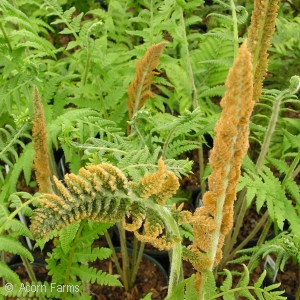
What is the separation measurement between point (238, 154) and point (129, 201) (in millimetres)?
258

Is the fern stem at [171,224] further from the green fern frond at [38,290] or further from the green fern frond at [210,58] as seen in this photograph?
the green fern frond at [210,58]

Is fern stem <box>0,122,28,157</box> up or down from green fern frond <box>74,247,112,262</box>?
up

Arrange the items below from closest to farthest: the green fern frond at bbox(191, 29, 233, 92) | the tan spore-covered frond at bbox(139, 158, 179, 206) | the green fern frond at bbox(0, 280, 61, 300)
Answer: the tan spore-covered frond at bbox(139, 158, 179, 206), the green fern frond at bbox(0, 280, 61, 300), the green fern frond at bbox(191, 29, 233, 92)

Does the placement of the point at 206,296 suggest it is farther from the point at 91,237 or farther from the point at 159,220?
the point at 91,237

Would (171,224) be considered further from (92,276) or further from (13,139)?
(13,139)

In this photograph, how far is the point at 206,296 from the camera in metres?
Result: 1.26

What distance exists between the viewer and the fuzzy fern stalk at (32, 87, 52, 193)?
127 cm

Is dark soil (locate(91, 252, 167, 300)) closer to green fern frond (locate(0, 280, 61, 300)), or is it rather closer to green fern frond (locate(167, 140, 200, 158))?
green fern frond (locate(0, 280, 61, 300))

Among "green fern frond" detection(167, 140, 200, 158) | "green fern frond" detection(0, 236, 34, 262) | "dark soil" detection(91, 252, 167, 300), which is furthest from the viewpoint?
"dark soil" detection(91, 252, 167, 300)

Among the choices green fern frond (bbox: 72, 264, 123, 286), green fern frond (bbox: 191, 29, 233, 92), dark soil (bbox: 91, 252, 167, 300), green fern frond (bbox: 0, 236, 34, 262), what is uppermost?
green fern frond (bbox: 191, 29, 233, 92)

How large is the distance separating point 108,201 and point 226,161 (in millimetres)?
263

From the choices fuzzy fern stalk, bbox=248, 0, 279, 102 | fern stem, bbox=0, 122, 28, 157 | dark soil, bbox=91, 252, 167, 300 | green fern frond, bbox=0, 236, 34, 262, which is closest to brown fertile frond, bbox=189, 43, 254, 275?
green fern frond, bbox=0, 236, 34, 262

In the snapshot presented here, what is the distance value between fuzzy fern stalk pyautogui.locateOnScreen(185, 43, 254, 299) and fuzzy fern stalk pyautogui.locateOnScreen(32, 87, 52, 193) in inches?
21.1

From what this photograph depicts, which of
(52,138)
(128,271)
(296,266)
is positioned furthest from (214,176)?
(296,266)
